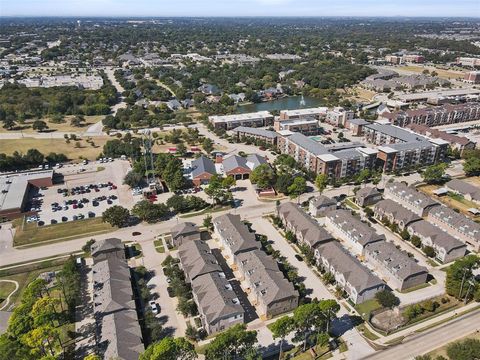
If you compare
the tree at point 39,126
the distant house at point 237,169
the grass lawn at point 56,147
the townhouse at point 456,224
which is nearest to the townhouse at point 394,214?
the townhouse at point 456,224

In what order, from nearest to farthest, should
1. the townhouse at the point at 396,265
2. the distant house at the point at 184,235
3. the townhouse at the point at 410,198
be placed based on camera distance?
the townhouse at the point at 396,265 < the distant house at the point at 184,235 < the townhouse at the point at 410,198

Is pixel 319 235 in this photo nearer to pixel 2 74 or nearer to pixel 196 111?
pixel 196 111

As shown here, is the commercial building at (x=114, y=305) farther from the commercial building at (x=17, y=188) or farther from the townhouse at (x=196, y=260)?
the commercial building at (x=17, y=188)

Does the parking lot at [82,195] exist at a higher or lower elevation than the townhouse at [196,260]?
lower

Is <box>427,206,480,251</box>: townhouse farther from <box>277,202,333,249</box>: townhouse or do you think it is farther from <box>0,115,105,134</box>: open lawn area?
<box>0,115,105,134</box>: open lawn area

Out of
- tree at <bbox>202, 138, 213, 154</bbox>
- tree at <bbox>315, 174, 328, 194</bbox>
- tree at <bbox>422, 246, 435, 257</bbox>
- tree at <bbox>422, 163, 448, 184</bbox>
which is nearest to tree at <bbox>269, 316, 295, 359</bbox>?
tree at <bbox>422, 246, 435, 257</bbox>

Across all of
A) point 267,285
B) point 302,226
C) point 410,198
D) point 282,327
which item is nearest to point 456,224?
point 410,198

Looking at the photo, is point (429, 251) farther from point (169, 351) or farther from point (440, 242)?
point (169, 351)

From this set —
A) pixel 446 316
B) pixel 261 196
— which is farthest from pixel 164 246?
pixel 446 316
